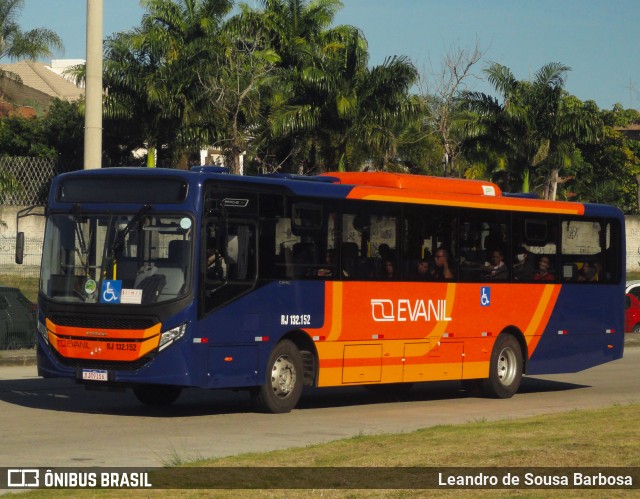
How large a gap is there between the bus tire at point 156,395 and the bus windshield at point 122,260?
6.64ft

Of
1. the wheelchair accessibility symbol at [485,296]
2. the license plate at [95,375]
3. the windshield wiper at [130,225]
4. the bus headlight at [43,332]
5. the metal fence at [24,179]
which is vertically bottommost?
the license plate at [95,375]

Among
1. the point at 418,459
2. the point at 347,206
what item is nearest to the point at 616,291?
the point at 347,206

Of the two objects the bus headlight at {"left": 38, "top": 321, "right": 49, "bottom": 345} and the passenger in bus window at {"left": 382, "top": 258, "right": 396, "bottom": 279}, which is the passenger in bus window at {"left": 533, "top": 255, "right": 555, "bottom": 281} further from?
the bus headlight at {"left": 38, "top": 321, "right": 49, "bottom": 345}

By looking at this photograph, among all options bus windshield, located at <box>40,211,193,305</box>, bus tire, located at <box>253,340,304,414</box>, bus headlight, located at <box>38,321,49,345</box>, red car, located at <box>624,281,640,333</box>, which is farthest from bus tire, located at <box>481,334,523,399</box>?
red car, located at <box>624,281,640,333</box>

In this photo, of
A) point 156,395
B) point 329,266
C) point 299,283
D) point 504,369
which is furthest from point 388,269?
point 156,395

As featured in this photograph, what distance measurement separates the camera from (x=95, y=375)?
15250 millimetres

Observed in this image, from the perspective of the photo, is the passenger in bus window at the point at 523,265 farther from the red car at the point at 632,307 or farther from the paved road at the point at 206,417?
the red car at the point at 632,307

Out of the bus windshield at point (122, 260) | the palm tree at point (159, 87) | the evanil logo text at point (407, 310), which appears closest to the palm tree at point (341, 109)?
the palm tree at point (159, 87)

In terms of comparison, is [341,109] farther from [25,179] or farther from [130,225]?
[130,225]

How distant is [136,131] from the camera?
52.1m

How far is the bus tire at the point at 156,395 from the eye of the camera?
17000mm

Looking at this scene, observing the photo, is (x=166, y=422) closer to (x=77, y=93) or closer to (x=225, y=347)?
(x=225, y=347)

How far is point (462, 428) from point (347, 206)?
479cm

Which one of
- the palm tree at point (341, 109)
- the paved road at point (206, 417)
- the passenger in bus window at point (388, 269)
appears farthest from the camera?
→ the palm tree at point (341, 109)
